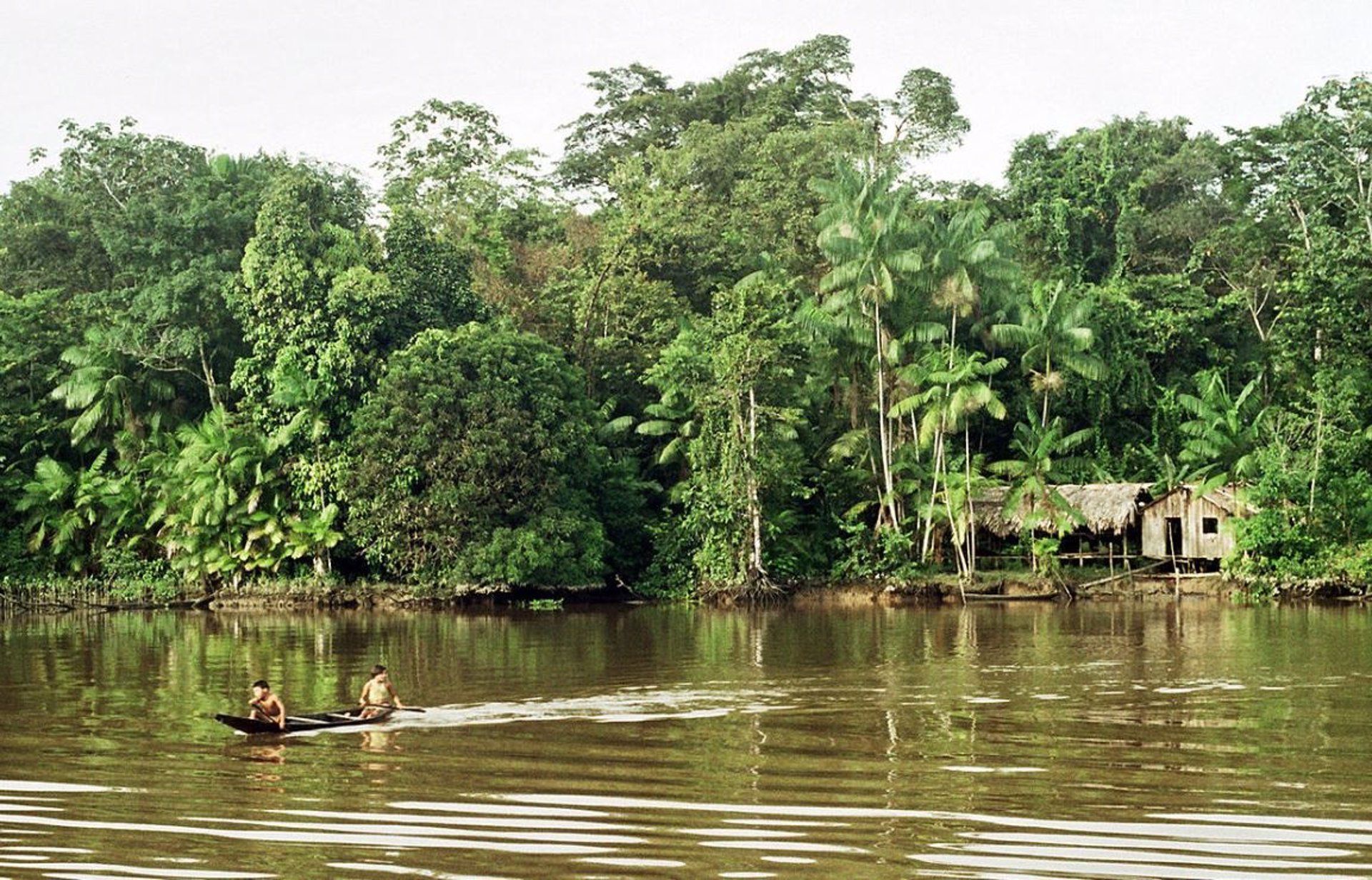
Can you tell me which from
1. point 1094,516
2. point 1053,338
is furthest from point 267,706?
point 1053,338

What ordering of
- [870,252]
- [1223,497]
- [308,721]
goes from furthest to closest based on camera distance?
[870,252] < [1223,497] < [308,721]

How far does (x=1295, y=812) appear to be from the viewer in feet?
36.2

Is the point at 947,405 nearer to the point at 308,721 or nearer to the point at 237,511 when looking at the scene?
the point at 237,511

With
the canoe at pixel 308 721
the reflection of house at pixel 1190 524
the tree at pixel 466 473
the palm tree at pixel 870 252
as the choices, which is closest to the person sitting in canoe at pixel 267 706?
the canoe at pixel 308 721

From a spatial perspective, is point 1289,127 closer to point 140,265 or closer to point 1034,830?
point 140,265

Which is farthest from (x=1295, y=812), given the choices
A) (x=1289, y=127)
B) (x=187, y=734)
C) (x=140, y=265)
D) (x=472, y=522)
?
(x=140, y=265)

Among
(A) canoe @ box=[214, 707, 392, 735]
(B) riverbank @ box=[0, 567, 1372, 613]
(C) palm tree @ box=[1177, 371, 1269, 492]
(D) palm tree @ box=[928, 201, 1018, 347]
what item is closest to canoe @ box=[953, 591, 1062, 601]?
(B) riverbank @ box=[0, 567, 1372, 613]

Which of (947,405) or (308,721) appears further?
(947,405)

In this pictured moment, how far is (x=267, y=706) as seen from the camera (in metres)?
15.6

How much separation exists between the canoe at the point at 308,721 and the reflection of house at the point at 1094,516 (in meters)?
21.0

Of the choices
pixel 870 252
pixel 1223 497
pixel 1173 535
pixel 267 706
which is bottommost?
pixel 267 706

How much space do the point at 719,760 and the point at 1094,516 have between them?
2228 centimetres

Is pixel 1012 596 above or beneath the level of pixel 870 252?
beneath

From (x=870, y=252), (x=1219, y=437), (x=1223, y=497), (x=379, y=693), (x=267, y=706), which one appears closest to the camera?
(x=267, y=706)
